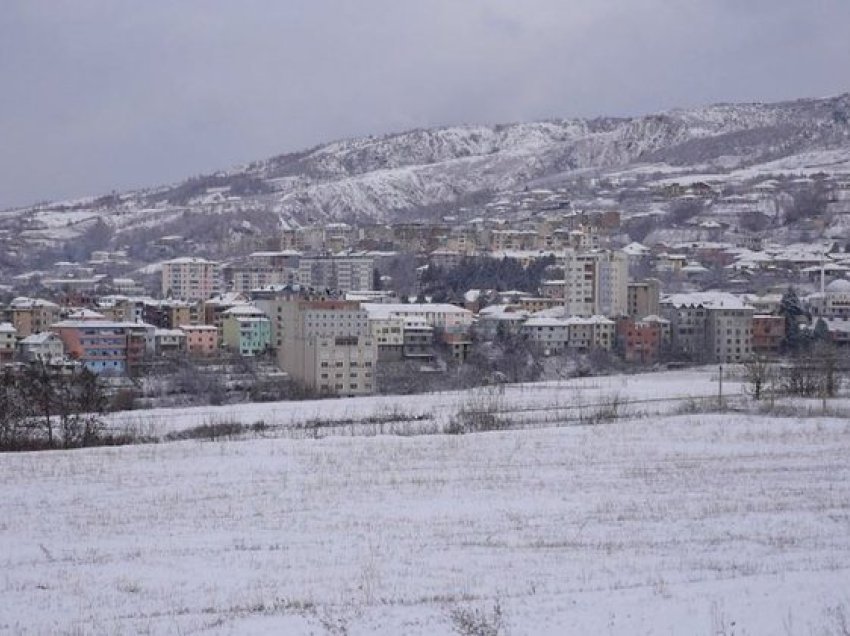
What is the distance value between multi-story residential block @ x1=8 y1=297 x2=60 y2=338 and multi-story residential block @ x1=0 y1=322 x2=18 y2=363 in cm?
271

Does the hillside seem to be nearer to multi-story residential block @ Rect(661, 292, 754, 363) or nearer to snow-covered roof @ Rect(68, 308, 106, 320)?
snow-covered roof @ Rect(68, 308, 106, 320)

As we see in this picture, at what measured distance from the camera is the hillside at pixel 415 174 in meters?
126

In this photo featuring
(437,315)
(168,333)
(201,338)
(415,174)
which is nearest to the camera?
(168,333)

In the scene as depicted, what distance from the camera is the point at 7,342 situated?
42844 mm

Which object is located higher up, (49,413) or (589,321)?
(589,321)

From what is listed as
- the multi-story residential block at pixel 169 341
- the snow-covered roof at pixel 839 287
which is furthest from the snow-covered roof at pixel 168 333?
the snow-covered roof at pixel 839 287

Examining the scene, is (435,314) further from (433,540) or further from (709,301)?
(433,540)

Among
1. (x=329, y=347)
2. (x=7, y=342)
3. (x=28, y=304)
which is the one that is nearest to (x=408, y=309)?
(x=329, y=347)

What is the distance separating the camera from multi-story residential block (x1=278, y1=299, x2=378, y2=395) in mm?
37688

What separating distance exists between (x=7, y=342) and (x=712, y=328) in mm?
26359

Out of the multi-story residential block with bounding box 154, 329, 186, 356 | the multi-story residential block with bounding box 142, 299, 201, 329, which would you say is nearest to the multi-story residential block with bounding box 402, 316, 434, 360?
the multi-story residential block with bounding box 154, 329, 186, 356

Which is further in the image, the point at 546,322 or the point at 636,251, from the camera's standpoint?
the point at 636,251

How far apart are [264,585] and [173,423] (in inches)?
669

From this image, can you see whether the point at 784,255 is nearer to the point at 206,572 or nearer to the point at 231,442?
the point at 231,442
